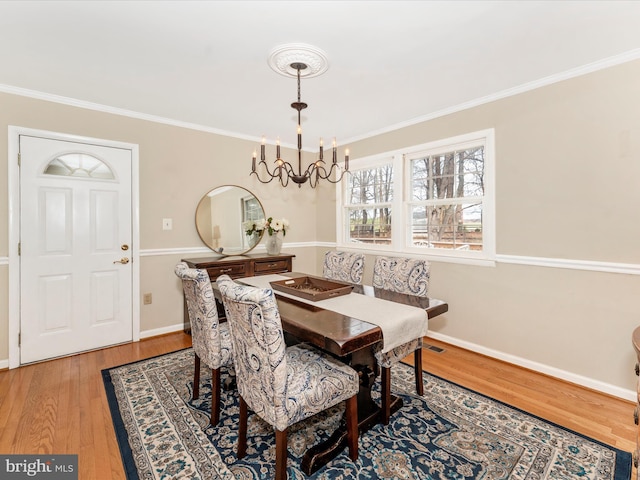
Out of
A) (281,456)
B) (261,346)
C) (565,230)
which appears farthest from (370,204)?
(281,456)

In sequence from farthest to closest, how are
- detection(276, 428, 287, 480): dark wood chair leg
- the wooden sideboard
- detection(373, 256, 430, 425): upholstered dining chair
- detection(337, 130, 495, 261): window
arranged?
the wooden sideboard
detection(337, 130, 495, 261): window
detection(373, 256, 430, 425): upholstered dining chair
detection(276, 428, 287, 480): dark wood chair leg

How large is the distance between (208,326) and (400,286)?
1.49 m

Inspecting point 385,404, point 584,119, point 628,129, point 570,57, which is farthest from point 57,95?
point 628,129

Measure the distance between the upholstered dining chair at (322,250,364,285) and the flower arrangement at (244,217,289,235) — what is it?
0.99 metres

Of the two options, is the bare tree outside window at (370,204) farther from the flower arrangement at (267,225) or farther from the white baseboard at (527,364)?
the white baseboard at (527,364)

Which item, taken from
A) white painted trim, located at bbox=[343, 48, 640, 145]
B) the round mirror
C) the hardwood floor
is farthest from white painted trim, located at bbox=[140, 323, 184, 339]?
white painted trim, located at bbox=[343, 48, 640, 145]

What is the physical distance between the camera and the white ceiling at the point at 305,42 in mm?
1757

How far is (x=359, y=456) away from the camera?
68.2 inches

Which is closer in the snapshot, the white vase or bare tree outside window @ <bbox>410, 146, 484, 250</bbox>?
bare tree outside window @ <bbox>410, 146, 484, 250</bbox>

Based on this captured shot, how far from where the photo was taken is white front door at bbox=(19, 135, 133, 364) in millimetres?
2844

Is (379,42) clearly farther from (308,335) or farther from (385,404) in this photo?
(385,404)

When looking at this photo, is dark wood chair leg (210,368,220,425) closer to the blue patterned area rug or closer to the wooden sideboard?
the blue patterned area rug

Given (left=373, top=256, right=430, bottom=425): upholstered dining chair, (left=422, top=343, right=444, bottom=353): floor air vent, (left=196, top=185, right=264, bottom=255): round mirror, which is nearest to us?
(left=373, top=256, right=430, bottom=425): upholstered dining chair

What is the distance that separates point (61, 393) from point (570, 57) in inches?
175
